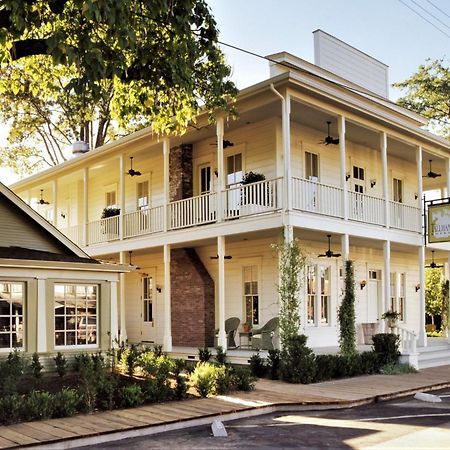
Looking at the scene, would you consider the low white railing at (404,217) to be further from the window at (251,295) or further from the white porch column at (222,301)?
the white porch column at (222,301)

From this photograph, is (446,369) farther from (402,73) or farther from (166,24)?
(402,73)

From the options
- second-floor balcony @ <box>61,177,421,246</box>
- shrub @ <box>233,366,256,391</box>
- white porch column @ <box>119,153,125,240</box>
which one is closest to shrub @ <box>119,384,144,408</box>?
shrub @ <box>233,366,256,391</box>

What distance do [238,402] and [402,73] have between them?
29.2 meters

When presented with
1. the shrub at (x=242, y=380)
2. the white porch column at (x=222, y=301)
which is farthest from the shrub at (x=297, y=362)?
the white porch column at (x=222, y=301)

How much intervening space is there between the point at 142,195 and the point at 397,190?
9.01 meters

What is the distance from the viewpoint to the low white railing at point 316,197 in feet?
50.4

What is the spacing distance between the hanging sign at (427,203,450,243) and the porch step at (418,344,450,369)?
3149mm

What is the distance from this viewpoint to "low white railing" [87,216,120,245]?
21.5 m

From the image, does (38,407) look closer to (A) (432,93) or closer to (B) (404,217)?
(B) (404,217)

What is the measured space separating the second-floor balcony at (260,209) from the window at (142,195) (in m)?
1.61

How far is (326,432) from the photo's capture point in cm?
877

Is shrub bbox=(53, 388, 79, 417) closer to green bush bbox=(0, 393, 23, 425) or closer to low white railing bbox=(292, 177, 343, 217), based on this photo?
green bush bbox=(0, 393, 23, 425)

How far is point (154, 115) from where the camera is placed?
1436cm

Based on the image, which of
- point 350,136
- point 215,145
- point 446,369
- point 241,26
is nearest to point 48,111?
point 215,145
